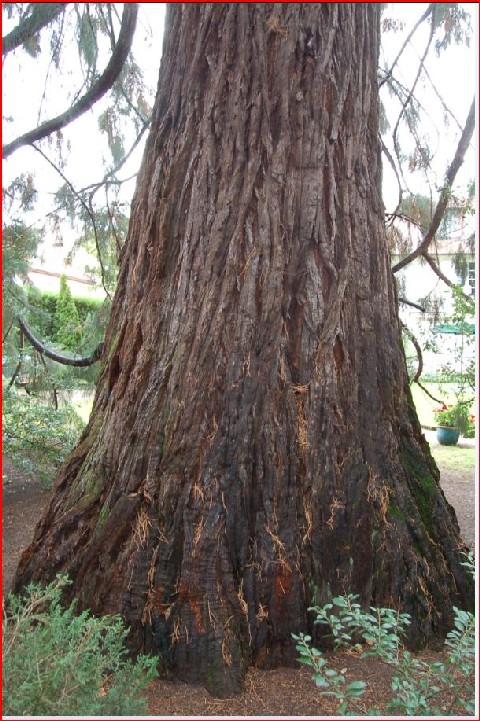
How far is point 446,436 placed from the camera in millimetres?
8781

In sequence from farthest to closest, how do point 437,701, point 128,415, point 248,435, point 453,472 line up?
point 453,472, point 128,415, point 248,435, point 437,701

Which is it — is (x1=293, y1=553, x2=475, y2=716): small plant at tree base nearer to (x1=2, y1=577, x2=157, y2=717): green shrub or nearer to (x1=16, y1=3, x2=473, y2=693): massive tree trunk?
(x1=16, y1=3, x2=473, y2=693): massive tree trunk

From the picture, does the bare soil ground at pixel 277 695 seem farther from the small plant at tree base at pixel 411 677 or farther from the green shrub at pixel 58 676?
the green shrub at pixel 58 676

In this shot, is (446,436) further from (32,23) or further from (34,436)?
(32,23)

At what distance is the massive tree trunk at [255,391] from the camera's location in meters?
2.41

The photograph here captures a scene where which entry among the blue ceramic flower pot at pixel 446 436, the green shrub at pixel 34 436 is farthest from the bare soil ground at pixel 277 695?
the blue ceramic flower pot at pixel 446 436

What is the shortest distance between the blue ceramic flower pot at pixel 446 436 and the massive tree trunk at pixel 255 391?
606 cm

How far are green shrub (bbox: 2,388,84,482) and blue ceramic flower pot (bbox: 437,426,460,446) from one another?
207 inches

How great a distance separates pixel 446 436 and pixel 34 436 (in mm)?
5863

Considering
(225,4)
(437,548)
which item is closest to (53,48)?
(225,4)

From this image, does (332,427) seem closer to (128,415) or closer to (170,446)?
(170,446)

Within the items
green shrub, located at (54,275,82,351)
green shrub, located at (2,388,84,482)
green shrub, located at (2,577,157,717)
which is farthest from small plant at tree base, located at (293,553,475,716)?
green shrub, located at (54,275,82,351)

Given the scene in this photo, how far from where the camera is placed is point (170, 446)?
8.11 ft

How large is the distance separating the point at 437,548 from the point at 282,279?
1.38 metres
